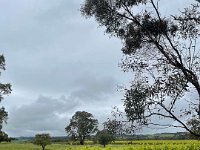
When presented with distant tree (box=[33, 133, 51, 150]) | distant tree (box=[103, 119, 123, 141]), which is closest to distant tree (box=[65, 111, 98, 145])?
distant tree (box=[33, 133, 51, 150])

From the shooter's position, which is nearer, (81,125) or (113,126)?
(113,126)

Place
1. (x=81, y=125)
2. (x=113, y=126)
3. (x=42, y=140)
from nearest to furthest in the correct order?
(x=113, y=126) → (x=42, y=140) → (x=81, y=125)

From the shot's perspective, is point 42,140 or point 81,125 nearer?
point 42,140

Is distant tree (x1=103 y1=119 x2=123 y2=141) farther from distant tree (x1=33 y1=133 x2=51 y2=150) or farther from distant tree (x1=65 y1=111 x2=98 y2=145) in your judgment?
distant tree (x1=65 y1=111 x2=98 y2=145)

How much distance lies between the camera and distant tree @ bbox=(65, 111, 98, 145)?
12850cm

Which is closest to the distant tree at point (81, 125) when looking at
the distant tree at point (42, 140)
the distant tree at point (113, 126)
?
the distant tree at point (42, 140)

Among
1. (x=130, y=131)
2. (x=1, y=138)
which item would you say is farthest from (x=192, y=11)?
(x=1, y=138)

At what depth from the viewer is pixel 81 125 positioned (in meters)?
128

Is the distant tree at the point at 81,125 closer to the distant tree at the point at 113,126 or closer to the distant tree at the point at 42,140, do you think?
the distant tree at the point at 42,140

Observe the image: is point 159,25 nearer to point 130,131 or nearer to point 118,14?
point 118,14

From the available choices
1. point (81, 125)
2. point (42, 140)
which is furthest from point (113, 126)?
point (81, 125)

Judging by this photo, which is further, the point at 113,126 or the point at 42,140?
the point at 42,140

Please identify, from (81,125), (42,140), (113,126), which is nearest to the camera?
(113,126)

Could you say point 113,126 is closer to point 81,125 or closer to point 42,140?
point 42,140
